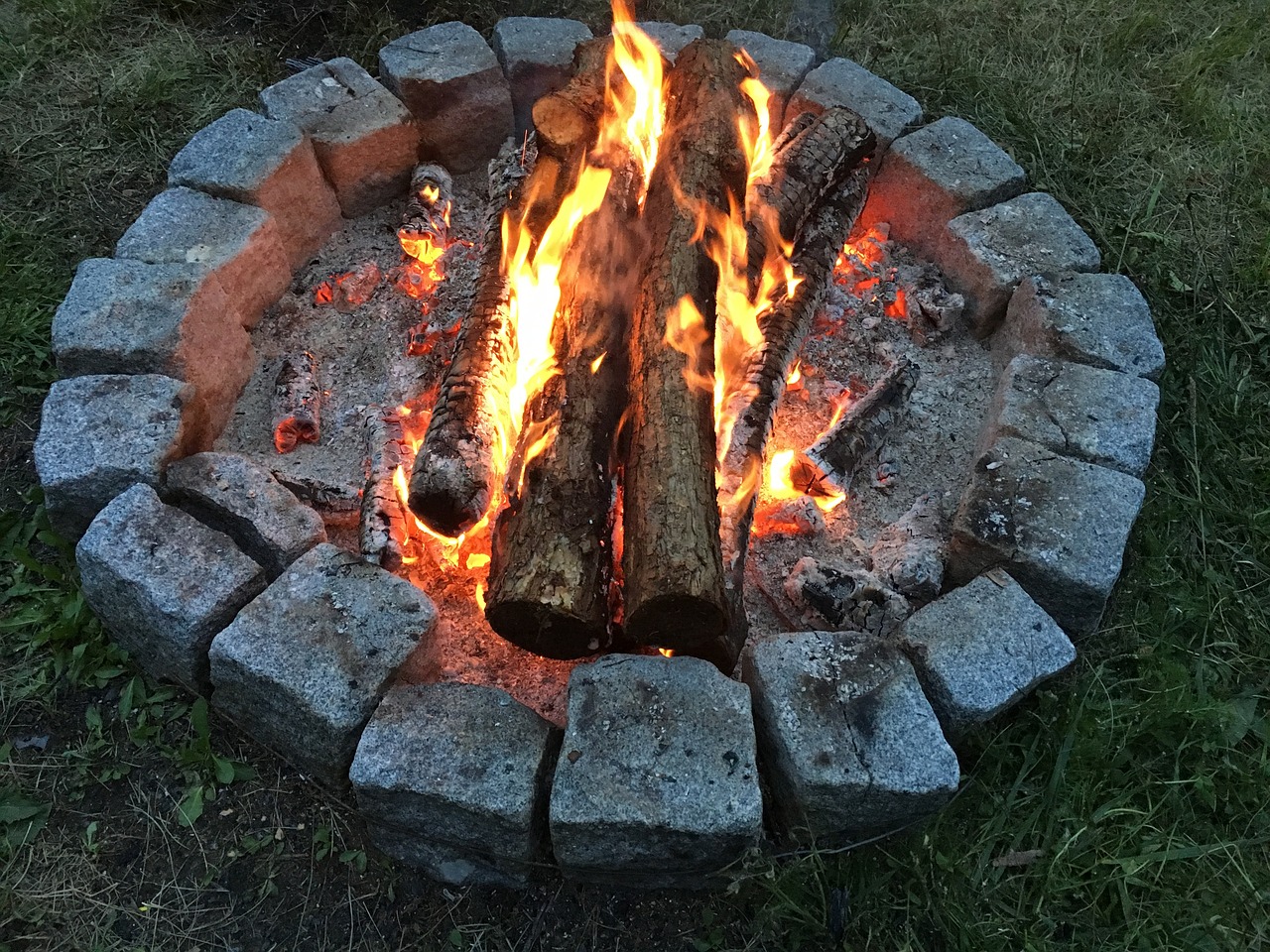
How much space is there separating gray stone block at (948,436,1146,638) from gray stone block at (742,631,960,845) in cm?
47

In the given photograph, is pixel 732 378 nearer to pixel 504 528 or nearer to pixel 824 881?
pixel 504 528

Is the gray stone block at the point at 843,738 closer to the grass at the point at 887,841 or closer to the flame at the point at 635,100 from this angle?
the grass at the point at 887,841

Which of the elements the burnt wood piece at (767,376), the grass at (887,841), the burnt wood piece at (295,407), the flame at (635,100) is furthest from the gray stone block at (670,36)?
the burnt wood piece at (295,407)

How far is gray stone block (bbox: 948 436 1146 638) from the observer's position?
241cm

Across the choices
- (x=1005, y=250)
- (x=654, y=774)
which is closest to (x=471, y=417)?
(x=654, y=774)

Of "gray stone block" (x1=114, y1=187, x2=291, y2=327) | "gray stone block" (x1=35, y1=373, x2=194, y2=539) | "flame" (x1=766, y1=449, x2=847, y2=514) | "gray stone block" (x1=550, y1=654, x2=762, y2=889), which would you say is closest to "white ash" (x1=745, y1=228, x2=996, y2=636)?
"flame" (x1=766, y1=449, x2=847, y2=514)

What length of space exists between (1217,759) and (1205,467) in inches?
41.5

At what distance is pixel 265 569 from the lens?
239cm

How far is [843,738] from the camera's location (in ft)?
6.80

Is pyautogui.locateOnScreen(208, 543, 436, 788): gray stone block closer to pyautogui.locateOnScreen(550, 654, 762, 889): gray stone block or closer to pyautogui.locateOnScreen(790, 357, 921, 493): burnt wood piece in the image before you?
pyautogui.locateOnScreen(550, 654, 762, 889): gray stone block

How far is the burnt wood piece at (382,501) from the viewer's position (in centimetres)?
251

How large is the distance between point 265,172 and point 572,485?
71.0 inches

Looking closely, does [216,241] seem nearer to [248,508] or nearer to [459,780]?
[248,508]

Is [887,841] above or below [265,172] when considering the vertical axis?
below
